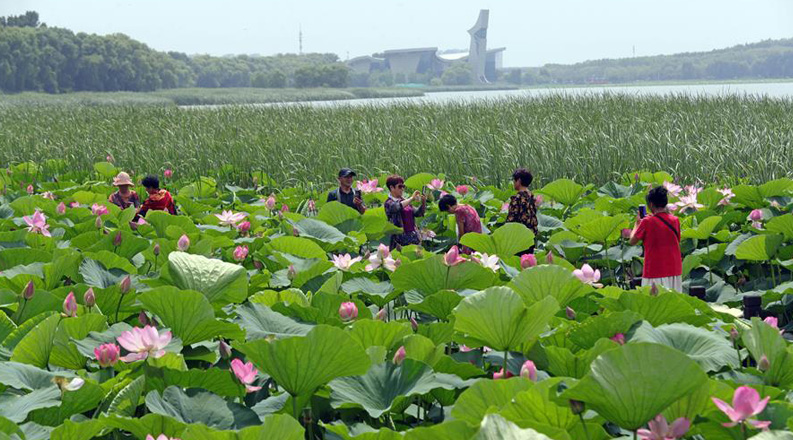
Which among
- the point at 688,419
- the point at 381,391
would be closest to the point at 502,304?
the point at 381,391

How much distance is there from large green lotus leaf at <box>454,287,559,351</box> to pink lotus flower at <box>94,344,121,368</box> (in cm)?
80

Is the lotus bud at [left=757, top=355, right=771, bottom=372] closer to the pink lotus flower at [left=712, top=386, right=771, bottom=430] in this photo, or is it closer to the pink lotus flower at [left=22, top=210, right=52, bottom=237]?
the pink lotus flower at [left=712, top=386, right=771, bottom=430]

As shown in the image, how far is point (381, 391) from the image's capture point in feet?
6.00

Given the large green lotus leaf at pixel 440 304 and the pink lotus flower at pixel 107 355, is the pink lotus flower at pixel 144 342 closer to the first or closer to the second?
the pink lotus flower at pixel 107 355

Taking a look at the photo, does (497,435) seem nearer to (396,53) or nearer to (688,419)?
(688,419)

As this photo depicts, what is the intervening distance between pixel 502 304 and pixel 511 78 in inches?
7106

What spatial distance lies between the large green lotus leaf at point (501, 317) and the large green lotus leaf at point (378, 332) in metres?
0.15

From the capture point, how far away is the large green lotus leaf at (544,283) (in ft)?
7.96

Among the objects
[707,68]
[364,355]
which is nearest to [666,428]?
[364,355]

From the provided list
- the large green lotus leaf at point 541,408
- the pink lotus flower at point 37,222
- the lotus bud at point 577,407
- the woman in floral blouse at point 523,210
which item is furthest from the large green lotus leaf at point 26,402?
the woman in floral blouse at point 523,210

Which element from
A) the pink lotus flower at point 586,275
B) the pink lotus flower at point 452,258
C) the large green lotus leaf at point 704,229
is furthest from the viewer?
the large green lotus leaf at point 704,229

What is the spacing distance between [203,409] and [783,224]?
356 centimetres

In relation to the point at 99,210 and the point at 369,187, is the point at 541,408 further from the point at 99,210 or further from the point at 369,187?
the point at 369,187

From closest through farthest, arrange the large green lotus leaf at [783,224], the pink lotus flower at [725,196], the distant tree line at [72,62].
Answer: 1. the large green lotus leaf at [783,224]
2. the pink lotus flower at [725,196]
3. the distant tree line at [72,62]
